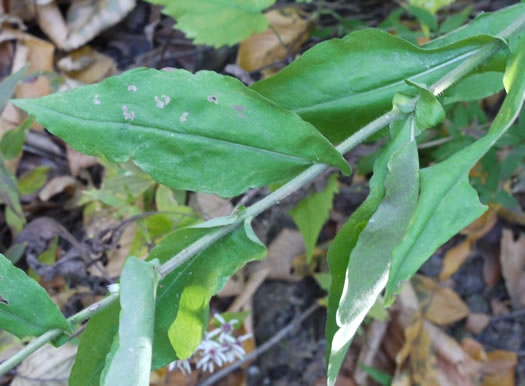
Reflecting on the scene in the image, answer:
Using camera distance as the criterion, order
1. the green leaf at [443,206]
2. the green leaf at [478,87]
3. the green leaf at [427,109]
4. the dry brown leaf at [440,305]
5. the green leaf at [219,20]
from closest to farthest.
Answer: the green leaf at [443,206] → the green leaf at [427,109] → the green leaf at [478,87] → the green leaf at [219,20] → the dry brown leaf at [440,305]

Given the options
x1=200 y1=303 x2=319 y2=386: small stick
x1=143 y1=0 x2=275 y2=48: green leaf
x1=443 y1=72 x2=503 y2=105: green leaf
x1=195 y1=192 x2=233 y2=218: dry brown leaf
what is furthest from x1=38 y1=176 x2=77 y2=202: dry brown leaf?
x1=443 y1=72 x2=503 y2=105: green leaf

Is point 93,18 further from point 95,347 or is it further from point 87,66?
point 95,347

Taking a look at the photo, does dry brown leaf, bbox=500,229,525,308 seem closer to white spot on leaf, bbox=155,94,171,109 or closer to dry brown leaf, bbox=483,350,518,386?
dry brown leaf, bbox=483,350,518,386

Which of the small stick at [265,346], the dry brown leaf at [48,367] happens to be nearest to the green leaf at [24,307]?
the dry brown leaf at [48,367]

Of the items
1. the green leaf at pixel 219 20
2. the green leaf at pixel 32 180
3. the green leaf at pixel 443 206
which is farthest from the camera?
the green leaf at pixel 32 180

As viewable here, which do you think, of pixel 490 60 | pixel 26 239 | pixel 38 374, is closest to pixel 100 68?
pixel 26 239

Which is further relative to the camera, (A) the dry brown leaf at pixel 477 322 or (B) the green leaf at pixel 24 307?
(A) the dry brown leaf at pixel 477 322

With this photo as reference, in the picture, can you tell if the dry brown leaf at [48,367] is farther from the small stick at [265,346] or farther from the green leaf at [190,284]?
the green leaf at [190,284]

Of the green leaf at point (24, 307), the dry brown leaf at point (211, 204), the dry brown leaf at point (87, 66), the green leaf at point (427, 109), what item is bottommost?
the dry brown leaf at point (211, 204)
